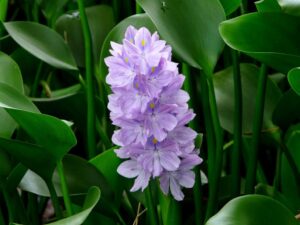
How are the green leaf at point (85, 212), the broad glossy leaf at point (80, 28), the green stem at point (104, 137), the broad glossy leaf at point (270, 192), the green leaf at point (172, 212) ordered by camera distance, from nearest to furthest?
1. the green leaf at point (85, 212)
2. the green leaf at point (172, 212)
3. the broad glossy leaf at point (270, 192)
4. the green stem at point (104, 137)
5. the broad glossy leaf at point (80, 28)

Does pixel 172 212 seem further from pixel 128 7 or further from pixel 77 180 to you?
pixel 128 7

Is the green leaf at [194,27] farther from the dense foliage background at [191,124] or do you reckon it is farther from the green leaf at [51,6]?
the green leaf at [51,6]

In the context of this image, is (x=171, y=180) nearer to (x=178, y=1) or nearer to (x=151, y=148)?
(x=151, y=148)

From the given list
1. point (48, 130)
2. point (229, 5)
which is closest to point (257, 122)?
point (229, 5)

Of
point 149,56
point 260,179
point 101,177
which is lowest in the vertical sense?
point 260,179

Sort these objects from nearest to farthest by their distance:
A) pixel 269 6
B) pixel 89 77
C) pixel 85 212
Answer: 1. pixel 85 212
2. pixel 269 6
3. pixel 89 77

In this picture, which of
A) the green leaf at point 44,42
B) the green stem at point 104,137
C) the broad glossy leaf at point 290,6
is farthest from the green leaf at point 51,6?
the broad glossy leaf at point 290,6

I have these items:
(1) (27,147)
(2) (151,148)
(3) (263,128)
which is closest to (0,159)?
(1) (27,147)
